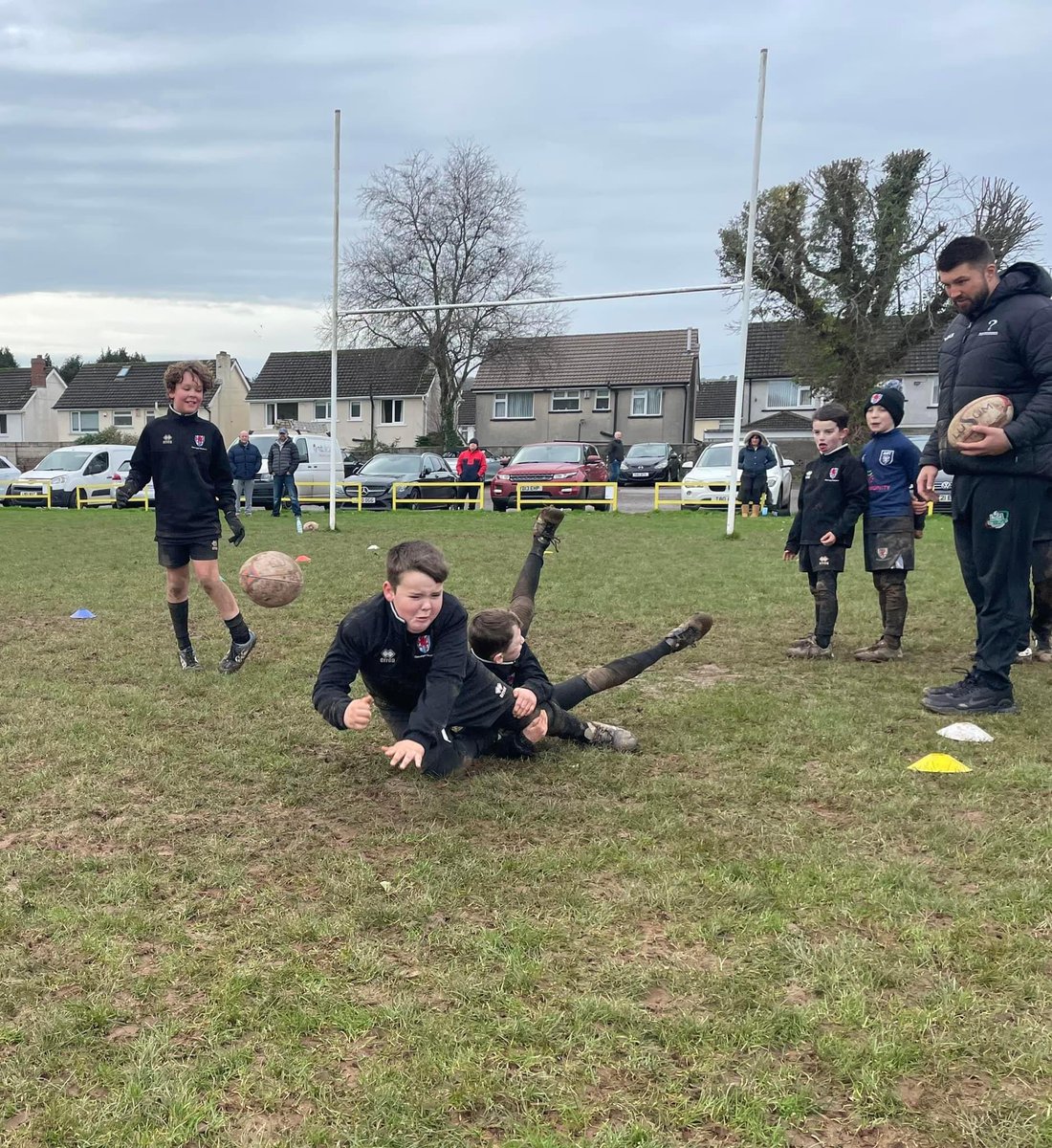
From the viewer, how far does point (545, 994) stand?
8.39 ft

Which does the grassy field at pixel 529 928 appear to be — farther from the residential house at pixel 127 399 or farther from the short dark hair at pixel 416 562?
the residential house at pixel 127 399

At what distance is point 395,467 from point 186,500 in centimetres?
1855

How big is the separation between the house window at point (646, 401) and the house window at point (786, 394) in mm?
7194

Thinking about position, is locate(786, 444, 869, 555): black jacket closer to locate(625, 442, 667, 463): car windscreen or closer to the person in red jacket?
the person in red jacket

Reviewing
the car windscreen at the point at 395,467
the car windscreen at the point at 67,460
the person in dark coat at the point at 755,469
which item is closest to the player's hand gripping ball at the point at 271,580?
the person in dark coat at the point at 755,469

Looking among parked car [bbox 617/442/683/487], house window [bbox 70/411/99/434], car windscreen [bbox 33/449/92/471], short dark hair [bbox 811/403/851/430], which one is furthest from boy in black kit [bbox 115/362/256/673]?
house window [bbox 70/411/99/434]

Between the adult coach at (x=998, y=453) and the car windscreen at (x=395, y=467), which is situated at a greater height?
the adult coach at (x=998, y=453)

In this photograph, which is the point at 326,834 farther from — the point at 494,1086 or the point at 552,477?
the point at 552,477

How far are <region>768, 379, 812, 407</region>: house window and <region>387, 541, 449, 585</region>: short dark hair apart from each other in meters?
50.4

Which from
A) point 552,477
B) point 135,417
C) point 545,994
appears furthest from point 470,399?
point 545,994

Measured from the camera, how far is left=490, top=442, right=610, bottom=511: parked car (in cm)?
2269

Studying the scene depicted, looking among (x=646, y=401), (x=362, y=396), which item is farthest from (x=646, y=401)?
(x=362, y=396)

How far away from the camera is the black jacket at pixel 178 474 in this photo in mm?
6391

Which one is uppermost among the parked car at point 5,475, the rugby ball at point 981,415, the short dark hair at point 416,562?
the rugby ball at point 981,415
